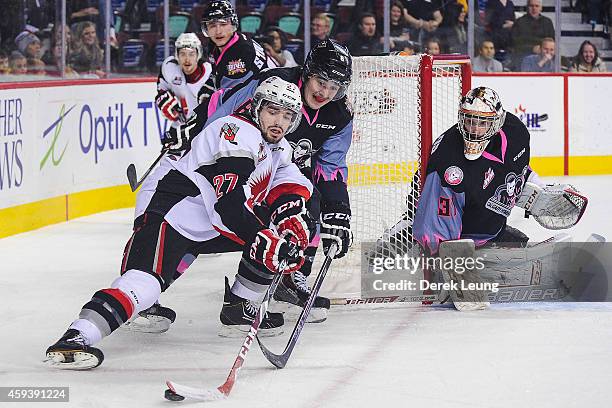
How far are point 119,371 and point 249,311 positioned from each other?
57 cm

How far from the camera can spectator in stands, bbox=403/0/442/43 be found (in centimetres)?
902

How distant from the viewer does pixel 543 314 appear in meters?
4.03

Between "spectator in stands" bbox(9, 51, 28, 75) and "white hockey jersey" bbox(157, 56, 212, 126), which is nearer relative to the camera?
"spectator in stands" bbox(9, 51, 28, 75)

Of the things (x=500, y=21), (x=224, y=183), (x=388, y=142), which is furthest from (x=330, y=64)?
(x=500, y=21)

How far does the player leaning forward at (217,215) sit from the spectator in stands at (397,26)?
5.49 metres

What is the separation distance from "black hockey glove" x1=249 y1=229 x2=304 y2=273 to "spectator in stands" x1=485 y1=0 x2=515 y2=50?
615 centimetres

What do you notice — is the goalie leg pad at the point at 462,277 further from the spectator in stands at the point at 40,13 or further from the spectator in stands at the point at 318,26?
the spectator in stands at the point at 318,26

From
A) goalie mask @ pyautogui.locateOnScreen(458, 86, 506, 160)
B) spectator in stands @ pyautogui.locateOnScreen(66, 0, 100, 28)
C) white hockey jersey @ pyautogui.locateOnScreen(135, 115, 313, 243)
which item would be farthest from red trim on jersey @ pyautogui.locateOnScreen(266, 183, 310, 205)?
spectator in stands @ pyautogui.locateOnScreen(66, 0, 100, 28)

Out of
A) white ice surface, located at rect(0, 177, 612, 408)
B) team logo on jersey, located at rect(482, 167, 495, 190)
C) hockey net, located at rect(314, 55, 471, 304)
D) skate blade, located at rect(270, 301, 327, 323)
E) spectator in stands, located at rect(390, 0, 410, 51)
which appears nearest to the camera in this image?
white ice surface, located at rect(0, 177, 612, 408)

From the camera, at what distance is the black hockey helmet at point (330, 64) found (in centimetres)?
378

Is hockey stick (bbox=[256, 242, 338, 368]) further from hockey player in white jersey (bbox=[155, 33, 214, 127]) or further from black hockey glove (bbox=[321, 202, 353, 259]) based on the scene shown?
hockey player in white jersey (bbox=[155, 33, 214, 127])

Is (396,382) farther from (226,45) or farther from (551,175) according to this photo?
(551,175)

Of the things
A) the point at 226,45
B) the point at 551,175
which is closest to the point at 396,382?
the point at 226,45

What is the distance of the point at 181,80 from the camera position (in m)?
6.70
